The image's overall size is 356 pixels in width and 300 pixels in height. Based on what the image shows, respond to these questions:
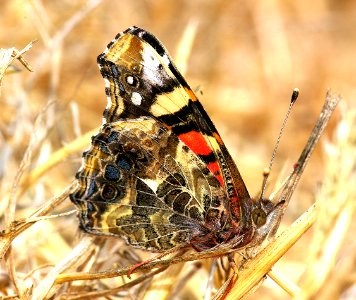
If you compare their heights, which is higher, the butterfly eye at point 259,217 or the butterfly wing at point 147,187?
the butterfly wing at point 147,187

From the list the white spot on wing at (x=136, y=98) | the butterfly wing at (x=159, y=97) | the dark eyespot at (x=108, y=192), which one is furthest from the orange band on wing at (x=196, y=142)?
the dark eyespot at (x=108, y=192)

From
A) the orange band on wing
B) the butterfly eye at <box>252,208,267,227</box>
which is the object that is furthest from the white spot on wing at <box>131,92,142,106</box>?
the butterfly eye at <box>252,208,267,227</box>

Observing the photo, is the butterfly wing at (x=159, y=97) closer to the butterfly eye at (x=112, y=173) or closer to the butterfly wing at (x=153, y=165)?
the butterfly wing at (x=153, y=165)

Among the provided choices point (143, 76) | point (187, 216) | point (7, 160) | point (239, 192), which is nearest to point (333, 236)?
point (239, 192)

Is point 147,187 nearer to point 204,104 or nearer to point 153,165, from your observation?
point 153,165

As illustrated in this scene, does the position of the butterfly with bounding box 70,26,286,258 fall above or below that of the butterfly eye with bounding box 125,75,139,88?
below

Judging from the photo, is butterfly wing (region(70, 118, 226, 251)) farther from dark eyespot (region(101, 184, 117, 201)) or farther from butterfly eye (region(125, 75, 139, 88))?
butterfly eye (region(125, 75, 139, 88))

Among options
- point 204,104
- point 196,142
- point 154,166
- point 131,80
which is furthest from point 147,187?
point 204,104
